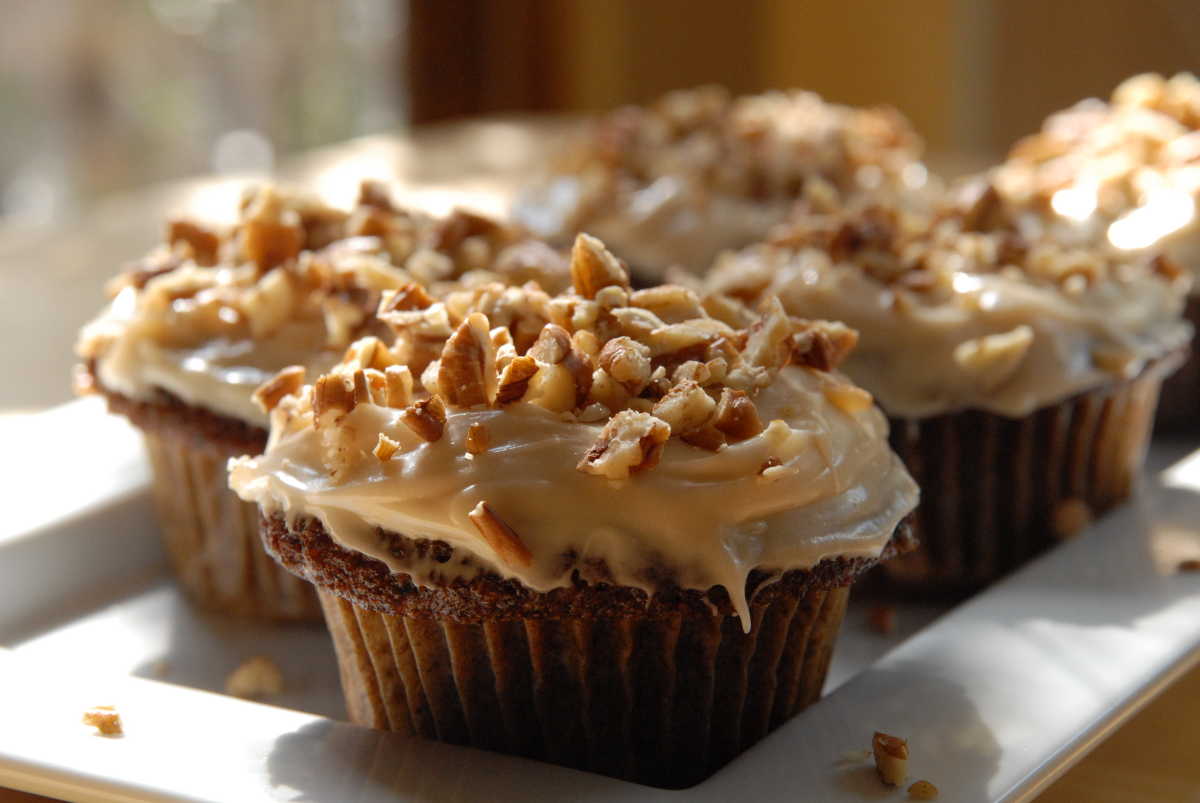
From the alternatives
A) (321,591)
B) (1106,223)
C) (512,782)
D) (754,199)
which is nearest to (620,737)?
(512,782)

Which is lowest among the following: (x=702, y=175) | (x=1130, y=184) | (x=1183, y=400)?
(x=1183, y=400)

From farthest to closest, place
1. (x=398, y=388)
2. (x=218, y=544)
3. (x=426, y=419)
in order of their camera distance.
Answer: (x=218, y=544), (x=398, y=388), (x=426, y=419)

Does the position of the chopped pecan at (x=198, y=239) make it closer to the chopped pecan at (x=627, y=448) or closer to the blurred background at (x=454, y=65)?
the chopped pecan at (x=627, y=448)

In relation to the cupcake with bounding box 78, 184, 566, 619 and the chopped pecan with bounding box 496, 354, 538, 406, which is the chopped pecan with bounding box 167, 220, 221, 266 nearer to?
the cupcake with bounding box 78, 184, 566, 619

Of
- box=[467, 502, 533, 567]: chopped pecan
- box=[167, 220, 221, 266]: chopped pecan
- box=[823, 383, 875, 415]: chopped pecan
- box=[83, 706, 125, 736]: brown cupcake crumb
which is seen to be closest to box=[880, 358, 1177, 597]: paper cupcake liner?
box=[823, 383, 875, 415]: chopped pecan

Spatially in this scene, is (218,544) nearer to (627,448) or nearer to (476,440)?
(476,440)

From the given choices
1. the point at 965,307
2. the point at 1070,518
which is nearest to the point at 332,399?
the point at 965,307

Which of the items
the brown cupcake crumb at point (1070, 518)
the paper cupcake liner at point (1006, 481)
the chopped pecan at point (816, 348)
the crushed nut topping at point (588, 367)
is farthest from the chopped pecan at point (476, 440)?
the brown cupcake crumb at point (1070, 518)

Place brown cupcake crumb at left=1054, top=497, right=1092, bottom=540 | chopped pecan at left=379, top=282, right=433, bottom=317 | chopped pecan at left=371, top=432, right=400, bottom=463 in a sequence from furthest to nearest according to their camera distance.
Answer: brown cupcake crumb at left=1054, top=497, right=1092, bottom=540 → chopped pecan at left=379, top=282, right=433, bottom=317 → chopped pecan at left=371, top=432, right=400, bottom=463
